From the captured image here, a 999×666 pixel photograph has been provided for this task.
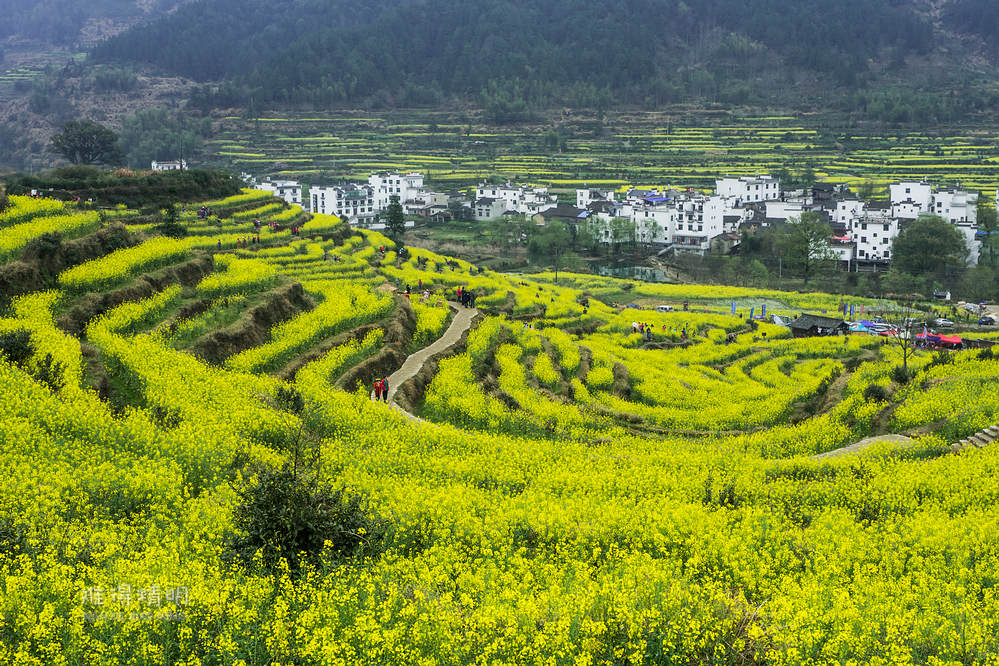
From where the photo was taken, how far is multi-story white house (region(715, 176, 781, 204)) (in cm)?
8644

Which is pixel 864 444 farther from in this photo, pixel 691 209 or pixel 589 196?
pixel 589 196

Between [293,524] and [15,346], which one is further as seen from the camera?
[15,346]

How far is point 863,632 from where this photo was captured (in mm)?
8508

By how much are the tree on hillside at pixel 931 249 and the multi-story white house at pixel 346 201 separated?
4896 centimetres

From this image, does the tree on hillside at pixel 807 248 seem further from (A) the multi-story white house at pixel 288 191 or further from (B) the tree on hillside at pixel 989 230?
(A) the multi-story white house at pixel 288 191

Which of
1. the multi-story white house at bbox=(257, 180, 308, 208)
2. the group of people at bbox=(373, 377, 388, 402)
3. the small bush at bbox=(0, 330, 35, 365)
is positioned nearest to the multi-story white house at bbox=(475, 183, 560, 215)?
the multi-story white house at bbox=(257, 180, 308, 208)

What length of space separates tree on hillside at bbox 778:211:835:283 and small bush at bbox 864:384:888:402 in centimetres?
4511

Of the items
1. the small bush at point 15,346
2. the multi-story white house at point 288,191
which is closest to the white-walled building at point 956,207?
the multi-story white house at point 288,191

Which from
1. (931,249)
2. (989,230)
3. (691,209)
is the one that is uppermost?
(691,209)

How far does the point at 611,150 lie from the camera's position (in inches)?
4599

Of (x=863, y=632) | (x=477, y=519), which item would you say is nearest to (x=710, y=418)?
(x=477, y=519)

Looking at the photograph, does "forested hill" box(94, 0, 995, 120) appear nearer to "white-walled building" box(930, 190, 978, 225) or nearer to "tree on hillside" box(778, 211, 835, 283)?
"white-walled building" box(930, 190, 978, 225)

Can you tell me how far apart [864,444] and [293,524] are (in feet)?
47.3

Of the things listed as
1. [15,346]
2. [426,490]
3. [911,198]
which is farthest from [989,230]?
[15,346]
